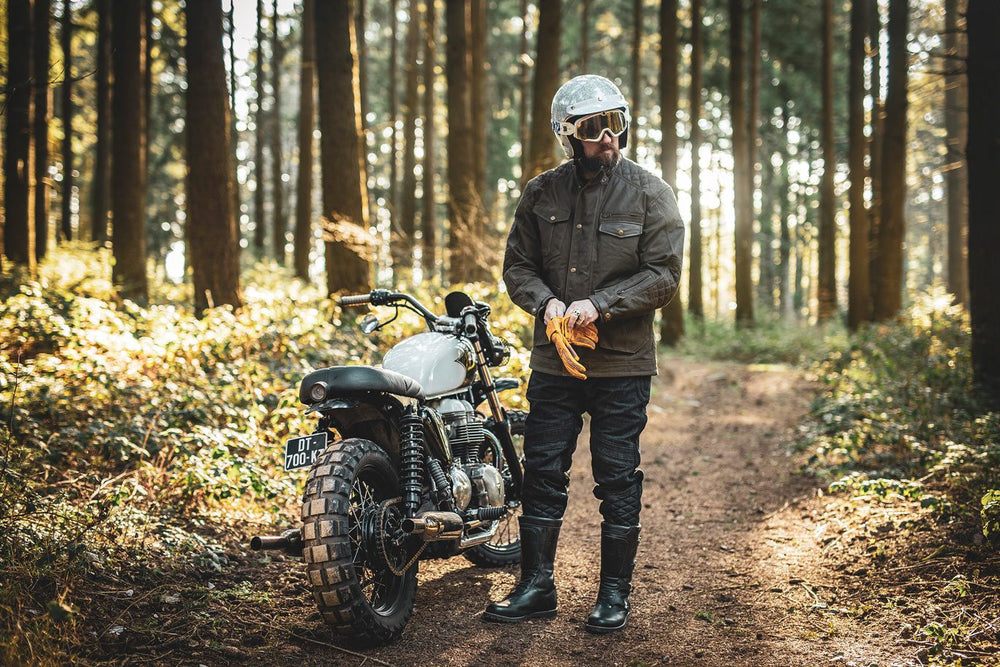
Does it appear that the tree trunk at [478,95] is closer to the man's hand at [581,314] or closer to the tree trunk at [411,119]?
the tree trunk at [411,119]

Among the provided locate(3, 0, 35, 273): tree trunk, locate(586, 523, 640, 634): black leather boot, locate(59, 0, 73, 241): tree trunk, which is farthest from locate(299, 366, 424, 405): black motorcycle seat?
locate(59, 0, 73, 241): tree trunk

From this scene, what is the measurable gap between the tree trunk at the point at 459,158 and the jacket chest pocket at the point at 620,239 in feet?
25.7

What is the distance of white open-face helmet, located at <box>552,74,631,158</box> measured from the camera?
3957 millimetres

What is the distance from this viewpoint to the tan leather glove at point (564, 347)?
383cm

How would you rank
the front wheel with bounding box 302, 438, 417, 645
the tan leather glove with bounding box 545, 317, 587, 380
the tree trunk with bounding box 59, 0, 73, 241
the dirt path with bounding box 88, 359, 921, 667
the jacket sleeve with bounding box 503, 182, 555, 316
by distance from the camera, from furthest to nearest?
the tree trunk with bounding box 59, 0, 73, 241 < the jacket sleeve with bounding box 503, 182, 555, 316 < the tan leather glove with bounding box 545, 317, 587, 380 < the dirt path with bounding box 88, 359, 921, 667 < the front wheel with bounding box 302, 438, 417, 645

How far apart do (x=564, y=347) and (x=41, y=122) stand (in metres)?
16.5

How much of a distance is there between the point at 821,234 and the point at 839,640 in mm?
19239

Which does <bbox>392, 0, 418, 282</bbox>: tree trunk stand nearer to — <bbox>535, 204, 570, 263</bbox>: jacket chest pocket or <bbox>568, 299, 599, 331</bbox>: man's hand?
<bbox>535, 204, 570, 263</bbox>: jacket chest pocket

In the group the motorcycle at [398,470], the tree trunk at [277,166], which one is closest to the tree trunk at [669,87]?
the tree trunk at [277,166]

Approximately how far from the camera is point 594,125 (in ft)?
13.1

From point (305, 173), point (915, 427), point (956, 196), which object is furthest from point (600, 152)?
point (956, 196)

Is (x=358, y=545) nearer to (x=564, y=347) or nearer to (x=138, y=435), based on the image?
(x=564, y=347)

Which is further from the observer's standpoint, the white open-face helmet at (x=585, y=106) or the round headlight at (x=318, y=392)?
the white open-face helmet at (x=585, y=106)

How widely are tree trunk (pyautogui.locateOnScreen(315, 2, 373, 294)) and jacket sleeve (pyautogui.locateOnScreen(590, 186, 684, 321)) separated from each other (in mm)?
8273
